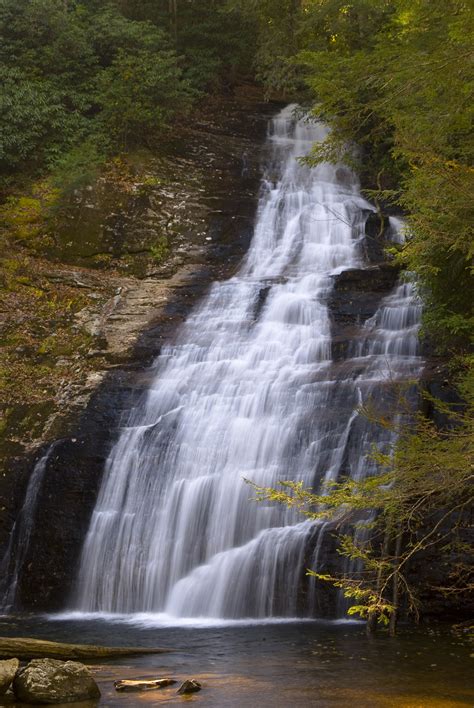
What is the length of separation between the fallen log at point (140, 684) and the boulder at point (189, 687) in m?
0.25

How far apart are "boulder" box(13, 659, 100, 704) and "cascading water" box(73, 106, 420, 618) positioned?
4.24 m

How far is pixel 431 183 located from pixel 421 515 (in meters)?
4.07

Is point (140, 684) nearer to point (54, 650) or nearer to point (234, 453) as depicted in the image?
point (54, 650)

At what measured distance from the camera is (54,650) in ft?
26.7

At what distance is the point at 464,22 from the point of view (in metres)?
8.59

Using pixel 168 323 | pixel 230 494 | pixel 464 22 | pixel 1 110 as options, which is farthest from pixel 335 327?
pixel 1 110

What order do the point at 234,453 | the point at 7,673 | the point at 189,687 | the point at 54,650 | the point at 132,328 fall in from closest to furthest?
the point at 7,673 → the point at 189,687 → the point at 54,650 → the point at 234,453 → the point at 132,328

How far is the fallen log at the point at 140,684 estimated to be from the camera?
6934mm

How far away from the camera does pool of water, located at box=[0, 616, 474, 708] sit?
6.56 meters

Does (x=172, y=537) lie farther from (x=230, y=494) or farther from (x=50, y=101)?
(x=50, y=101)

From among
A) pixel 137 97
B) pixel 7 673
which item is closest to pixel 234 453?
pixel 7 673

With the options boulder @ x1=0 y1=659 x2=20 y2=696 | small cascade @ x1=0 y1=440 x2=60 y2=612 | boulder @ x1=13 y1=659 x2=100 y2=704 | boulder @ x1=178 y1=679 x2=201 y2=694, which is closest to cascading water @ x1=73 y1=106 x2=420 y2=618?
small cascade @ x1=0 y1=440 x2=60 y2=612

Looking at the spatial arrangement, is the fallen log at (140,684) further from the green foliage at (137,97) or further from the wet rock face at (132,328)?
the green foliage at (137,97)

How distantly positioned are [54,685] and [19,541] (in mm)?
6691
